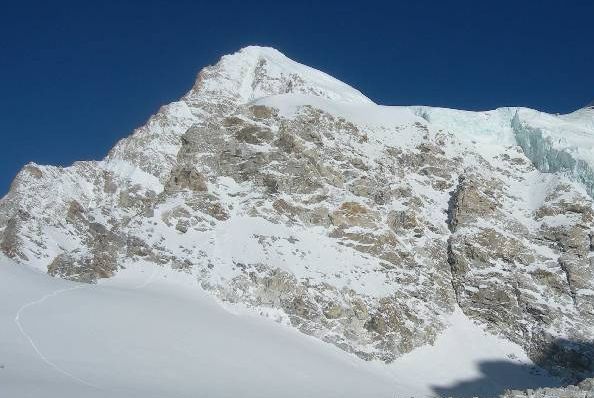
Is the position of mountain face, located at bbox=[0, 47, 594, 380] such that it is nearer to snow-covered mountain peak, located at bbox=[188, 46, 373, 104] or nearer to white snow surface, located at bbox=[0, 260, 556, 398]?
snow-covered mountain peak, located at bbox=[188, 46, 373, 104]

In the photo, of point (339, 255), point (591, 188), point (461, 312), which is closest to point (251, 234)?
point (339, 255)

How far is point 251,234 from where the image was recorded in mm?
52406

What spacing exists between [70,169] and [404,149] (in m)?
31.1

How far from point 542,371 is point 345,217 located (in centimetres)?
1881

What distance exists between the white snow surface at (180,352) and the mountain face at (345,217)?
170 centimetres

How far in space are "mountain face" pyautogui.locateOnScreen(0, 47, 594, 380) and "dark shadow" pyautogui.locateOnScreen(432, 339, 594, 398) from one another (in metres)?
0.17

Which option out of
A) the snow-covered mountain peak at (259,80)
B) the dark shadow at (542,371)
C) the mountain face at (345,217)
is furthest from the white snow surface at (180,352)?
the snow-covered mountain peak at (259,80)

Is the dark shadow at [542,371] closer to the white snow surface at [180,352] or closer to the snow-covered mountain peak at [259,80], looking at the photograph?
the white snow surface at [180,352]

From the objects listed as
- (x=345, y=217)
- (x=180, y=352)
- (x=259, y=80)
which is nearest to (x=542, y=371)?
(x=345, y=217)

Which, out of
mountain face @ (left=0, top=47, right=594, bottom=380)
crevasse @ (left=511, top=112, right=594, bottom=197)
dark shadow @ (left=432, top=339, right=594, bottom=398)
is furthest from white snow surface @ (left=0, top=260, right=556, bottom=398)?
crevasse @ (left=511, top=112, right=594, bottom=197)

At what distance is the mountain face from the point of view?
Result: 4844 centimetres

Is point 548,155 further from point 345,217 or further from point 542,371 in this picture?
point 542,371

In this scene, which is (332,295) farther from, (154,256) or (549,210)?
(549,210)

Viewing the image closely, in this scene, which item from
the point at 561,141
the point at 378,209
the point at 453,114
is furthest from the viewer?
the point at 453,114
